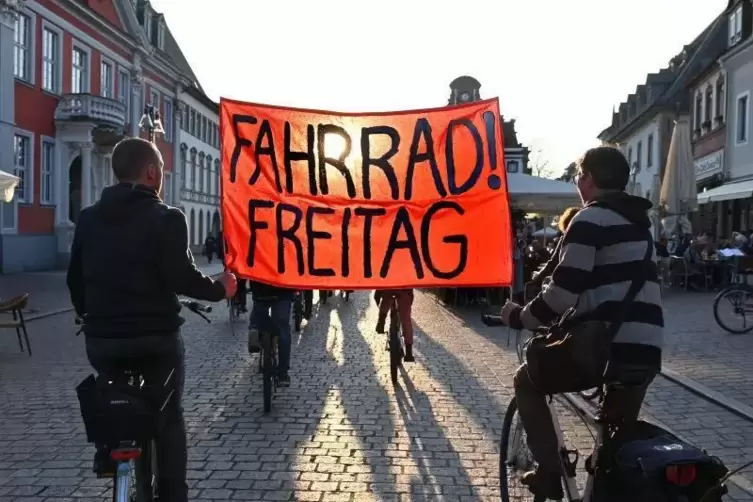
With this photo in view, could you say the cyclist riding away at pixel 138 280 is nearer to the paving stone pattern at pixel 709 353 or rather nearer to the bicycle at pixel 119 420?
the bicycle at pixel 119 420

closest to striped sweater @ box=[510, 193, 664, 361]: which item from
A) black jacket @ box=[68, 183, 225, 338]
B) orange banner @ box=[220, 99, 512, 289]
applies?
orange banner @ box=[220, 99, 512, 289]

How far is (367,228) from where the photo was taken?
4.60 m

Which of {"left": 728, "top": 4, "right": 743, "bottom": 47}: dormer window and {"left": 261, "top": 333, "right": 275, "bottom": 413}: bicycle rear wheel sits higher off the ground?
{"left": 728, "top": 4, "right": 743, "bottom": 47}: dormer window

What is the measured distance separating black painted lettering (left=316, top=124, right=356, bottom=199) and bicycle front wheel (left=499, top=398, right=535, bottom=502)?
150 centimetres

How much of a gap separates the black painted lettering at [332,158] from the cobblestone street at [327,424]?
1.76 m

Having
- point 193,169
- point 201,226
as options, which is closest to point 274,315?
point 193,169

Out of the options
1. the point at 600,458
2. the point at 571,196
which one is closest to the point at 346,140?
the point at 600,458

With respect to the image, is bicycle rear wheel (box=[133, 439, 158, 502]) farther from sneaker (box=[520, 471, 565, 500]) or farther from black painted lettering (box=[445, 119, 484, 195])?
black painted lettering (box=[445, 119, 484, 195])

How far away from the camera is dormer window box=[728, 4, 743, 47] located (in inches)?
1185

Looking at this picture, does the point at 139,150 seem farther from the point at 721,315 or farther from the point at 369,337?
the point at 721,315

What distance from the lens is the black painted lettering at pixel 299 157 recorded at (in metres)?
4.57

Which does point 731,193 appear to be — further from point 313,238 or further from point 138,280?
point 138,280

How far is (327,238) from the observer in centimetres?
457

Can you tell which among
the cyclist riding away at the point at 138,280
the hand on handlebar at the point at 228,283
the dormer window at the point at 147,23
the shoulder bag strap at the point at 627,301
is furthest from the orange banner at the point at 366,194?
the dormer window at the point at 147,23
